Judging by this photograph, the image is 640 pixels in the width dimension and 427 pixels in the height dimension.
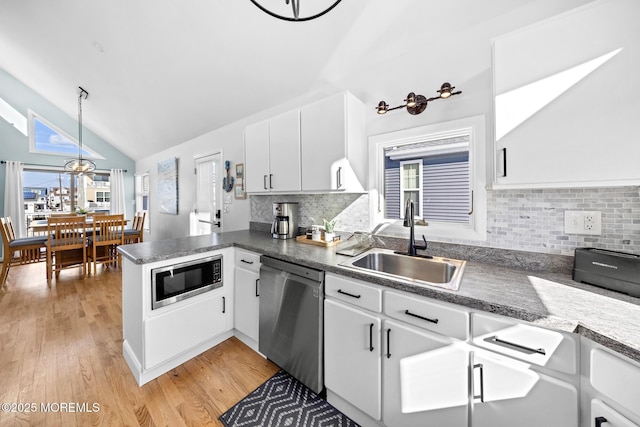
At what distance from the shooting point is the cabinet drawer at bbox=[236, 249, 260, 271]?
1.87m

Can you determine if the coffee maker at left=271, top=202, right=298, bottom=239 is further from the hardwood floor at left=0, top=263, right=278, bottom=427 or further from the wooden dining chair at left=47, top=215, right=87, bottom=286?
the wooden dining chair at left=47, top=215, right=87, bottom=286

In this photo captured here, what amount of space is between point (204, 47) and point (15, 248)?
3.97 meters

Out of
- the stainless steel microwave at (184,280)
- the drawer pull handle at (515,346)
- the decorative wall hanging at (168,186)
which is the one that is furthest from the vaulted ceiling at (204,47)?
the stainless steel microwave at (184,280)

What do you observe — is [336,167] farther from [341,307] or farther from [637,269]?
[637,269]

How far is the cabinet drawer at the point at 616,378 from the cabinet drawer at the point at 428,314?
0.35 meters

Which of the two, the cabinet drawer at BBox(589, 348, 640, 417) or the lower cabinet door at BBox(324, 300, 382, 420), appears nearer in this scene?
the cabinet drawer at BBox(589, 348, 640, 417)

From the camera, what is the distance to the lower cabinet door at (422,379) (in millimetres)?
1016

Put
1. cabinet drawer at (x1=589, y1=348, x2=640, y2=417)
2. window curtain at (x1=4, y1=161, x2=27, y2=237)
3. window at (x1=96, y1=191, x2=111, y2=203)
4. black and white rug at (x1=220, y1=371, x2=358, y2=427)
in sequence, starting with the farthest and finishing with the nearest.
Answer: window at (x1=96, y1=191, x2=111, y2=203), window curtain at (x1=4, y1=161, x2=27, y2=237), black and white rug at (x1=220, y1=371, x2=358, y2=427), cabinet drawer at (x1=589, y1=348, x2=640, y2=417)

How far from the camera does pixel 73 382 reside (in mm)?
1647

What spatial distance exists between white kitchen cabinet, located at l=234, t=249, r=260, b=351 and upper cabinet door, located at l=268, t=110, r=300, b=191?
67 cm

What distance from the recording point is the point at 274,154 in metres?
2.20

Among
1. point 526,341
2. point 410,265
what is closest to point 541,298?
point 526,341

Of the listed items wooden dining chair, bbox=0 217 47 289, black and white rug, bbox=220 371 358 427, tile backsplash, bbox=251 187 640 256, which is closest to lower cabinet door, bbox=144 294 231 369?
black and white rug, bbox=220 371 358 427

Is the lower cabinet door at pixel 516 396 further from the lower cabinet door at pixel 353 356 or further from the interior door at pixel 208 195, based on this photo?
the interior door at pixel 208 195
